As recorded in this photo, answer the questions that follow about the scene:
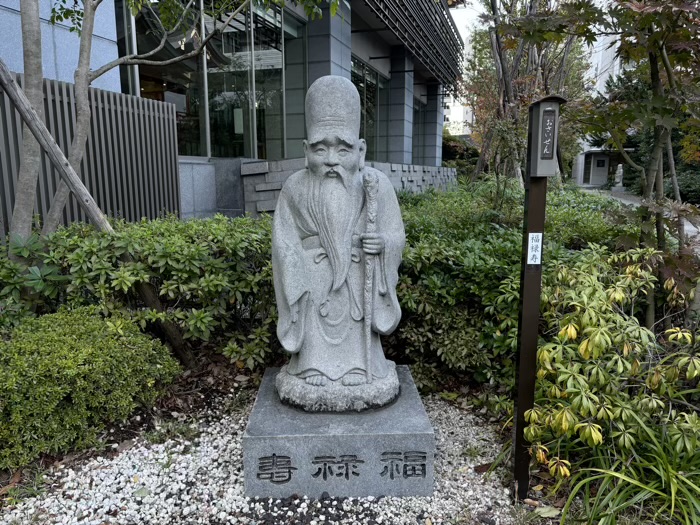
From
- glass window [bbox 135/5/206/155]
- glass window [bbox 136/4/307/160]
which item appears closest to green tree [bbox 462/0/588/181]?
glass window [bbox 136/4/307/160]

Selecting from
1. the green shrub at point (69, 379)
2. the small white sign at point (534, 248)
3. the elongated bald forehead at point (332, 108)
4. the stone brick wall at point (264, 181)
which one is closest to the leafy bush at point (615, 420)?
the small white sign at point (534, 248)


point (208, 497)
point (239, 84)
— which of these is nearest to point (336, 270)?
point (208, 497)

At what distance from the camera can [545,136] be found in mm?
2443

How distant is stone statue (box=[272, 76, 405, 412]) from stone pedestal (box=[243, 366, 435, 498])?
0.23m

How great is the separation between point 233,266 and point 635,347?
2.86 metres

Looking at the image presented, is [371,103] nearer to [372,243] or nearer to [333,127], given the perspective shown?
[333,127]

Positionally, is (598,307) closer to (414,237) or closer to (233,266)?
(414,237)

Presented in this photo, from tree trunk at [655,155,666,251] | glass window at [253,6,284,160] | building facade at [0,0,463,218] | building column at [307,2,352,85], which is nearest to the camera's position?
tree trunk at [655,155,666,251]

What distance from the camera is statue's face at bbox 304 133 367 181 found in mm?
2850

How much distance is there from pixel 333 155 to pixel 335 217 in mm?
363

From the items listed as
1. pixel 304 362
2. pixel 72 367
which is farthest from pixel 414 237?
pixel 72 367

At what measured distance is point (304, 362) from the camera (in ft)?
10.0

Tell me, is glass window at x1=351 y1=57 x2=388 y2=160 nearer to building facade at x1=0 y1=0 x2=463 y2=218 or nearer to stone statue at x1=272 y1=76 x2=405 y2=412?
building facade at x1=0 y1=0 x2=463 y2=218

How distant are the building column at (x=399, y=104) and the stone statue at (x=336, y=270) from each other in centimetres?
1348
